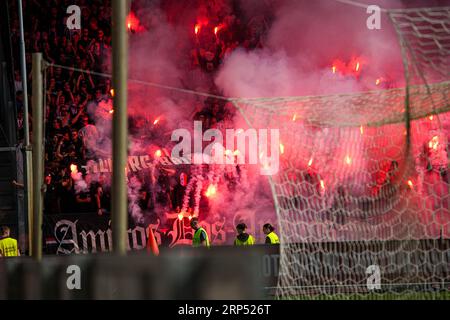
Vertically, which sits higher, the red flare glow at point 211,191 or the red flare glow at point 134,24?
the red flare glow at point 134,24

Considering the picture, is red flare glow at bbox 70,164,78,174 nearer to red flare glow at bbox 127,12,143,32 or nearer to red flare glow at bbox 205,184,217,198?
red flare glow at bbox 205,184,217,198

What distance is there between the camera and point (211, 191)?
19.6 m

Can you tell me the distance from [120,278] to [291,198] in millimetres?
5531

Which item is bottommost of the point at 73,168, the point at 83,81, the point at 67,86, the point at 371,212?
the point at 371,212

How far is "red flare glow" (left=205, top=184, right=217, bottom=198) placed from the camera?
19.5 metres

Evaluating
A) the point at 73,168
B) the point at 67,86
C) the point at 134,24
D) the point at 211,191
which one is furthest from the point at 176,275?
the point at 134,24

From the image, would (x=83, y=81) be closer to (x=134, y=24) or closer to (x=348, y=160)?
(x=134, y=24)

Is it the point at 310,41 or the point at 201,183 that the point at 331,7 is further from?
the point at 201,183

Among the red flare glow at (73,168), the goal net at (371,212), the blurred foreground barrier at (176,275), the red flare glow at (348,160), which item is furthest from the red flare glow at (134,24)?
the blurred foreground barrier at (176,275)

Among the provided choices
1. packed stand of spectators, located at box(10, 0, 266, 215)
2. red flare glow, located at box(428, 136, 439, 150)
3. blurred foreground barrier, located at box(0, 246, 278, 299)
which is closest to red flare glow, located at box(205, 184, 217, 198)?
packed stand of spectators, located at box(10, 0, 266, 215)

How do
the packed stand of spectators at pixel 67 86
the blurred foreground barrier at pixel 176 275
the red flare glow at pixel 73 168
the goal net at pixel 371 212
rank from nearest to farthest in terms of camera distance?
the blurred foreground barrier at pixel 176 275, the goal net at pixel 371 212, the packed stand of spectators at pixel 67 86, the red flare glow at pixel 73 168

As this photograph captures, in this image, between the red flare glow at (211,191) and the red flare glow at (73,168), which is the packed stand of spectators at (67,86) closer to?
the red flare glow at (73,168)

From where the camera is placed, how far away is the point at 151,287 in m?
5.77

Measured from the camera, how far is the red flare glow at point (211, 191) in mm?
19531
